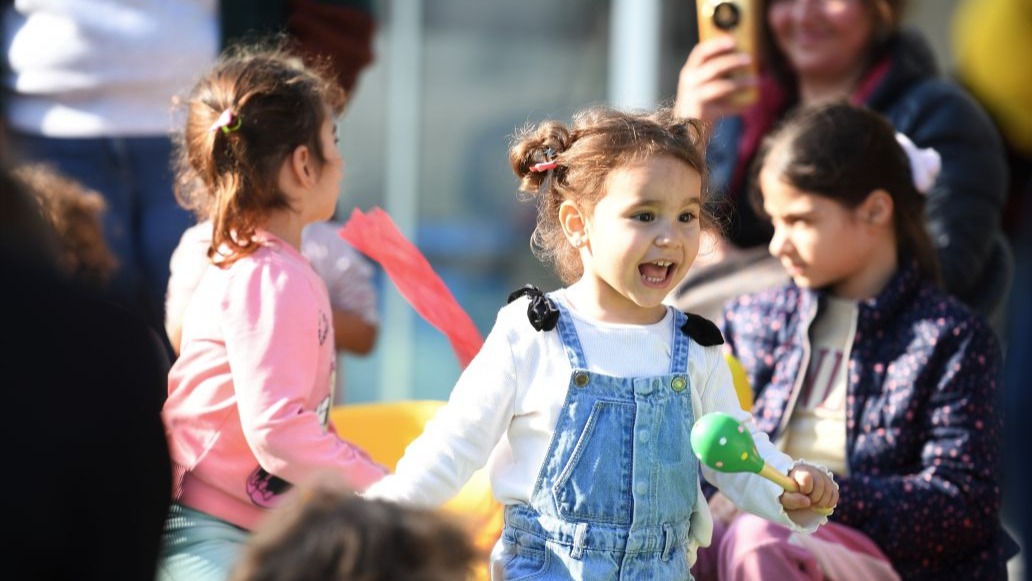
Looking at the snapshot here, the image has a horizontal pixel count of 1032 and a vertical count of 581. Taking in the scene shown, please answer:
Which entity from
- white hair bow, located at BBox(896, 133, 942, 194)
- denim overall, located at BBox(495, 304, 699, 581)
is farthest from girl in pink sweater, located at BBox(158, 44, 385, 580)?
white hair bow, located at BBox(896, 133, 942, 194)

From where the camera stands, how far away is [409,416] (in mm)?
3113

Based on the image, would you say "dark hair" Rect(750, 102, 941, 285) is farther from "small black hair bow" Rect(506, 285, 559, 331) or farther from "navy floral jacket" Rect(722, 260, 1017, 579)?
"small black hair bow" Rect(506, 285, 559, 331)

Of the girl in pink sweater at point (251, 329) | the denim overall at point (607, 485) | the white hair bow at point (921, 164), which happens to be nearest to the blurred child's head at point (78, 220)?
the girl in pink sweater at point (251, 329)

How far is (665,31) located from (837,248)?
2455mm

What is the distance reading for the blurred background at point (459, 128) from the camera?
18.5 ft

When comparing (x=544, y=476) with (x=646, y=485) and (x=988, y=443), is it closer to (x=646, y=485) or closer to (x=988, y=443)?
(x=646, y=485)

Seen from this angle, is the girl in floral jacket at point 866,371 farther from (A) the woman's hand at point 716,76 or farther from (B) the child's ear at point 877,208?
(A) the woman's hand at point 716,76

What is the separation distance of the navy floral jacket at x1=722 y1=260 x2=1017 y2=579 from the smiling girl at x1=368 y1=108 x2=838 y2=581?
1.77 ft

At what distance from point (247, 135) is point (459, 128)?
298 centimetres

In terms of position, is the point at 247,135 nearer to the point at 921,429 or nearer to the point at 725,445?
the point at 725,445

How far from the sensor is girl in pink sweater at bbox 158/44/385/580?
2.54 m

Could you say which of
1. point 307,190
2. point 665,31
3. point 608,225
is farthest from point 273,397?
point 665,31

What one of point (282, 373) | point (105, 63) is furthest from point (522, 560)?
point (105, 63)

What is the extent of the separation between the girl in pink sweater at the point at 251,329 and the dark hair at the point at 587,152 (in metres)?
0.45
